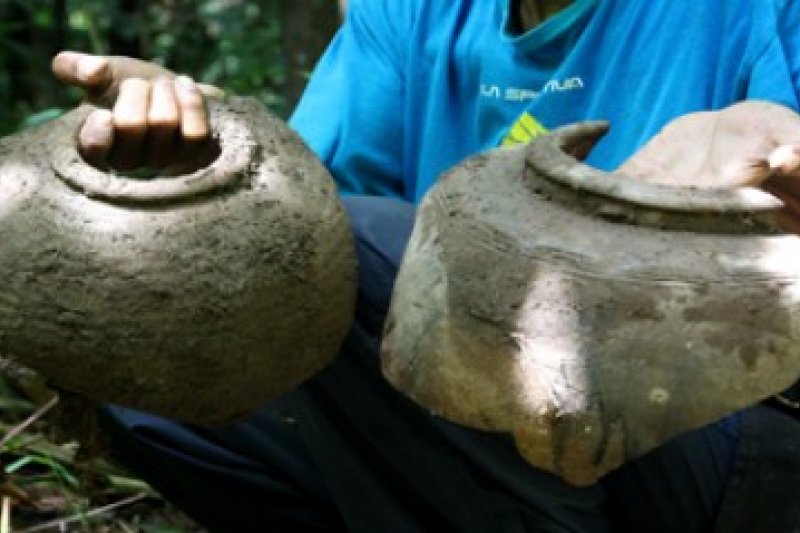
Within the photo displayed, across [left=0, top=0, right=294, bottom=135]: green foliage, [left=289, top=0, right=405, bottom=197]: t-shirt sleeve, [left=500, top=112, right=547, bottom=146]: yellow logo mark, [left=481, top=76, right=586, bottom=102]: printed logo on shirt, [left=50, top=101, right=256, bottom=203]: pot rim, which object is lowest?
[left=0, top=0, right=294, bottom=135]: green foliage

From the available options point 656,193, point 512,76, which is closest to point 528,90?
point 512,76

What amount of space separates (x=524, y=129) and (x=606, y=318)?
678 mm

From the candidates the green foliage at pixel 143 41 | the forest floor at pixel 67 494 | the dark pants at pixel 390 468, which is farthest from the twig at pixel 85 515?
the green foliage at pixel 143 41

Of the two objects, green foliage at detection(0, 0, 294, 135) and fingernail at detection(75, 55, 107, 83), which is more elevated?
fingernail at detection(75, 55, 107, 83)

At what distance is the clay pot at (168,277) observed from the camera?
1321 millimetres

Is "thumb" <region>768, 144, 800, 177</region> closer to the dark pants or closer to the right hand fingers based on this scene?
the dark pants

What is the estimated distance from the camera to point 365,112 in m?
1.97

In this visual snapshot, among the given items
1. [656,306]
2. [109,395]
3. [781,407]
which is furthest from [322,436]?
[656,306]

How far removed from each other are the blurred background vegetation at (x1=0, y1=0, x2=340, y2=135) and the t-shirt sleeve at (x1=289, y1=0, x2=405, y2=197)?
130cm

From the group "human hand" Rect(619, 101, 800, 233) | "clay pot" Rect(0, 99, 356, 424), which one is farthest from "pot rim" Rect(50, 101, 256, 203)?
"human hand" Rect(619, 101, 800, 233)

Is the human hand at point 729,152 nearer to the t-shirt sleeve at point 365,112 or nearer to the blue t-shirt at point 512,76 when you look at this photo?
the blue t-shirt at point 512,76

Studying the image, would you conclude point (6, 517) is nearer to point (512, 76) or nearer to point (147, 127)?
point (147, 127)

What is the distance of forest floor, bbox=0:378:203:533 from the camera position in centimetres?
216

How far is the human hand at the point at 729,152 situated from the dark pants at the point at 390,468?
361mm
